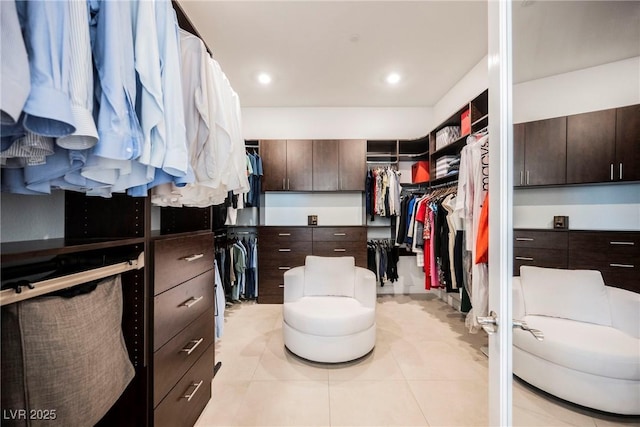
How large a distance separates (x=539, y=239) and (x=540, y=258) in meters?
0.07

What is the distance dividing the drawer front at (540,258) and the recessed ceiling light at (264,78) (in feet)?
9.78

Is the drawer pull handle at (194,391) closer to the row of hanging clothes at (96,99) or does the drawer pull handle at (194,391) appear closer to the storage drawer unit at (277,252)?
the row of hanging clothes at (96,99)

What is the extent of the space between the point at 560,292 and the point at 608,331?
118 millimetres

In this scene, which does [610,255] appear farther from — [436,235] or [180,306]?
[436,235]

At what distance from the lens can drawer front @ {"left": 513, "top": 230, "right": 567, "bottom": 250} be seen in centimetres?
69

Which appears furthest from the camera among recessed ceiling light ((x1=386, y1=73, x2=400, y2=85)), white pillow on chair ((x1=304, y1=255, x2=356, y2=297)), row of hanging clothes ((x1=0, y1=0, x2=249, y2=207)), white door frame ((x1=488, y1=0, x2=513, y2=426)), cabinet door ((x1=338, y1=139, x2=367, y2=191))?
cabinet door ((x1=338, y1=139, x2=367, y2=191))

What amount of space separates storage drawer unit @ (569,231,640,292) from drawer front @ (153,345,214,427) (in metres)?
1.61

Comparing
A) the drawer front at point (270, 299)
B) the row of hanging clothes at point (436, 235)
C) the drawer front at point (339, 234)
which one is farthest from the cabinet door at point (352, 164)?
the drawer front at point (270, 299)

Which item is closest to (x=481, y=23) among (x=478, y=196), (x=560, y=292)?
(x=478, y=196)

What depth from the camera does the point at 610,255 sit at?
1.93 ft

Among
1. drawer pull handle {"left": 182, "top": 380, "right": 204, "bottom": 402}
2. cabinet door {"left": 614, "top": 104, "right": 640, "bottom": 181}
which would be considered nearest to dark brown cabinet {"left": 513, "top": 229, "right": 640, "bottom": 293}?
cabinet door {"left": 614, "top": 104, "right": 640, "bottom": 181}

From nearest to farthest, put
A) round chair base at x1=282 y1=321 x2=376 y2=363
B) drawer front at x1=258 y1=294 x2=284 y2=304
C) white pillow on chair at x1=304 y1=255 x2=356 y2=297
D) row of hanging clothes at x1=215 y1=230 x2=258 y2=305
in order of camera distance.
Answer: round chair base at x1=282 y1=321 x2=376 y2=363 < white pillow on chair at x1=304 y1=255 x2=356 y2=297 < row of hanging clothes at x1=215 y1=230 x2=258 y2=305 < drawer front at x1=258 y1=294 x2=284 y2=304

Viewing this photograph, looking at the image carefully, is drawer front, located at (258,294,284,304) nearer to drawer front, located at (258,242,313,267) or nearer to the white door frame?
drawer front, located at (258,242,313,267)

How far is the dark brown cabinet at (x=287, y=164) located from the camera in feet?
10.8
